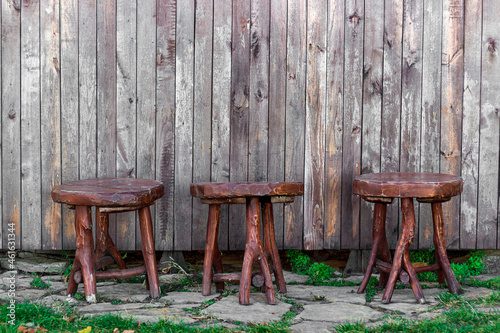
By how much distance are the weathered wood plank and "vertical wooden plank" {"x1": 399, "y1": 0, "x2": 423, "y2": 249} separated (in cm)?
301

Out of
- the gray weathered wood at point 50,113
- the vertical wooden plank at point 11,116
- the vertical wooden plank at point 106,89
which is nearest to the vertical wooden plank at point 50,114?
the gray weathered wood at point 50,113

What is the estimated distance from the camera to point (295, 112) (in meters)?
4.00

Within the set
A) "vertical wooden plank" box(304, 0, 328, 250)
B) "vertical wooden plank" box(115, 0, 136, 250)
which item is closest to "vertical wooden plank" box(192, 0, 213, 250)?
"vertical wooden plank" box(115, 0, 136, 250)

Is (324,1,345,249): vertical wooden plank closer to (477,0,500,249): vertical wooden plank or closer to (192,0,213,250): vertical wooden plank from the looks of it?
(192,0,213,250): vertical wooden plank

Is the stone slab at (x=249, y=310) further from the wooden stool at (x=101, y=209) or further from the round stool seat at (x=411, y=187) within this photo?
the round stool seat at (x=411, y=187)

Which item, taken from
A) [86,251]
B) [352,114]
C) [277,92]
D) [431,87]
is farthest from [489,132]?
[86,251]

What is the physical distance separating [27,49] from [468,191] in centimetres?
385

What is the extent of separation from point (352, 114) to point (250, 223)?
1405 millimetres

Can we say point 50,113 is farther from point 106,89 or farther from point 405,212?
point 405,212

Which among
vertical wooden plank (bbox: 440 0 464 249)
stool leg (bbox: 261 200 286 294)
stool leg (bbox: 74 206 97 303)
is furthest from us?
vertical wooden plank (bbox: 440 0 464 249)

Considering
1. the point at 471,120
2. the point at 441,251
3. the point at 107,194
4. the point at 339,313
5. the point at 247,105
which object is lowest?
the point at 339,313

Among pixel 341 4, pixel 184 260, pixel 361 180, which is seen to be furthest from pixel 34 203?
pixel 341 4

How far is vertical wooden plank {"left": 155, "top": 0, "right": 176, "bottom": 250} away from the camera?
3910 millimetres

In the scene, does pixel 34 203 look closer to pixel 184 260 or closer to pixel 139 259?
pixel 139 259
